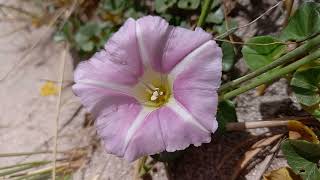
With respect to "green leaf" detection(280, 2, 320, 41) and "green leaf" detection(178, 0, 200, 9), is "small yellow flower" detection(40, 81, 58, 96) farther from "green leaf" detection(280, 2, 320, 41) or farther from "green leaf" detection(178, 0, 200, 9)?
"green leaf" detection(280, 2, 320, 41)

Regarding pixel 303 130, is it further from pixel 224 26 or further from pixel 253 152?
pixel 224 26

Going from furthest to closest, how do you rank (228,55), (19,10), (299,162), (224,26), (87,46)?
(19,10), (87,46), (224,26), (228,55), (299,162)

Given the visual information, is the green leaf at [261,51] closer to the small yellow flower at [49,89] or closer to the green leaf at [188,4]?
the green leaf at [188,4]

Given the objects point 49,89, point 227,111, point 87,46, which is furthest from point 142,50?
point 49,89

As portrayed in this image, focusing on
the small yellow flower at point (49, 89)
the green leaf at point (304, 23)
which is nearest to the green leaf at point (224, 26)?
the green leaf at point (304, 23)

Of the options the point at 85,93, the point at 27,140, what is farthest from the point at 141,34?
the point at 27,140

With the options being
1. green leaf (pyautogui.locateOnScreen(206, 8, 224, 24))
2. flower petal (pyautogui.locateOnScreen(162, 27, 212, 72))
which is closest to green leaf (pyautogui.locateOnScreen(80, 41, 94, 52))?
green leaf (pyautogui.locateOnScreen(206, 8, 224, 24))

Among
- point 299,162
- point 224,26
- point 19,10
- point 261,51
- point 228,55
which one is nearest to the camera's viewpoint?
point 299,162
